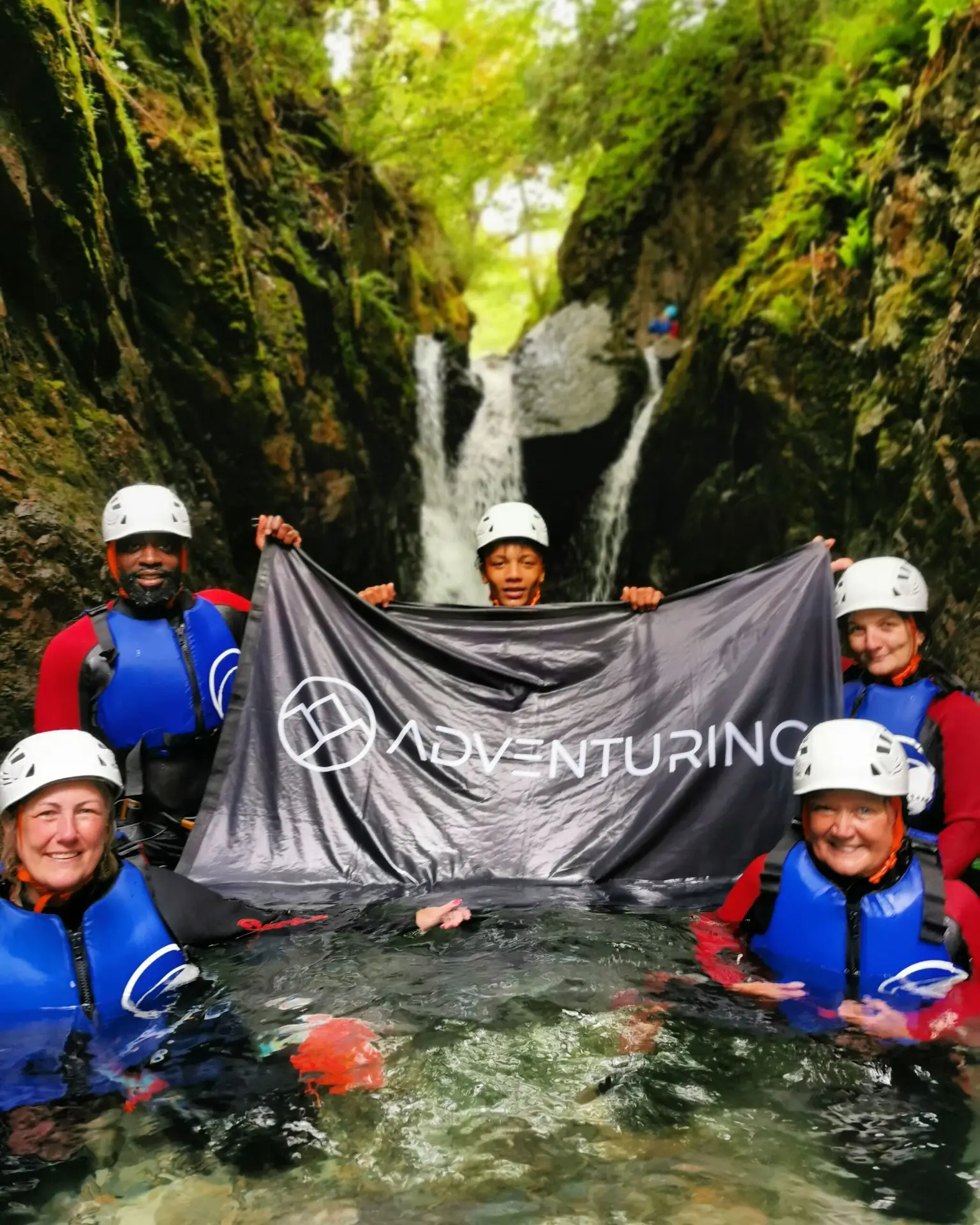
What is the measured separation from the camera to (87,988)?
3.39 meters

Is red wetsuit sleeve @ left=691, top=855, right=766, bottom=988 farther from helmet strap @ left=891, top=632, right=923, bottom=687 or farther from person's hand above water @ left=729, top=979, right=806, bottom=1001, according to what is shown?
helmet strap @ left=891, top=632, right=923, bottom=687

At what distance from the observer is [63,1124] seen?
9.68 feet

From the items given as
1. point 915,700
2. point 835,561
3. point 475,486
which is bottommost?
point 915,700

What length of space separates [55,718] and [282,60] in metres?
10.1

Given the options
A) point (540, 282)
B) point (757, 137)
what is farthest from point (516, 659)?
point (540, 282)

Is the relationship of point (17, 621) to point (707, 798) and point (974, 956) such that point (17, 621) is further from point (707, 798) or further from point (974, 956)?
point (974, 956)

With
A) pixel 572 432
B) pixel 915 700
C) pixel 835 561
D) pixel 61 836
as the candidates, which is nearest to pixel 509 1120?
pixel 61 836

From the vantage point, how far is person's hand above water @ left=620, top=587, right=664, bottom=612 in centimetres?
510


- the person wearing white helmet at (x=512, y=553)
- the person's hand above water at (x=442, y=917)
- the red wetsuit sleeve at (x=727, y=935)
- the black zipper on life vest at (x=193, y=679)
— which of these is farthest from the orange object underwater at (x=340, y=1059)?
the person wearing white helmet at (x=512, y=553)

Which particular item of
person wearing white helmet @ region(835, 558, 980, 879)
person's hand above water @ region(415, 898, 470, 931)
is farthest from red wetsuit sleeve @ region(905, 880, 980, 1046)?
person's hand above water @ region(415, 898, 470, 931)

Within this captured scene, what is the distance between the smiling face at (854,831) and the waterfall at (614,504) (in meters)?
9.73

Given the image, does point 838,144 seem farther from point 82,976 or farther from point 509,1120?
point 82,976

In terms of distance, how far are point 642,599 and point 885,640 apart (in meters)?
1.16

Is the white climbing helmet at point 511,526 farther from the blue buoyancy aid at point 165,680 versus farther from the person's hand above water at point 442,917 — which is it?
the person's hand above water at point 442,917
